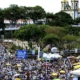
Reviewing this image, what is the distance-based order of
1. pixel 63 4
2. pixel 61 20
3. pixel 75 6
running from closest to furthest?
pixel 61 20, pixel 75 6, pixel 63 4

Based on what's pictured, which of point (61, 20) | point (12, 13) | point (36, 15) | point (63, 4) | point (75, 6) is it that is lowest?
point (61, 20)

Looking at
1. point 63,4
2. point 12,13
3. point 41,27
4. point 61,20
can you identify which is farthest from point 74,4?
point 41,27

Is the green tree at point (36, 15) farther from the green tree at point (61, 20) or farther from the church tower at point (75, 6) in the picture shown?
the church tower at point (75, 6)

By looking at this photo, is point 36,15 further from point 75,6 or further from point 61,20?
point 75,6

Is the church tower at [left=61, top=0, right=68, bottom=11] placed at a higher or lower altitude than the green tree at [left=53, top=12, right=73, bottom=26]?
higher

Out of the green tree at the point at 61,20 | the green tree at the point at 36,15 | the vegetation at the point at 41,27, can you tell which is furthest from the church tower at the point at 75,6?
the green tree at the point at 36,15

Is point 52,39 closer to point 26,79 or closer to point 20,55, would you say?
point 20,55

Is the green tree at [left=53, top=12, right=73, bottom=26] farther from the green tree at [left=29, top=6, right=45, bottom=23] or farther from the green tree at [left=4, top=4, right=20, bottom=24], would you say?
the green tree at [left=4, top=4, right=20, bottom=24]

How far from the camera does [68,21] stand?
2736 inches

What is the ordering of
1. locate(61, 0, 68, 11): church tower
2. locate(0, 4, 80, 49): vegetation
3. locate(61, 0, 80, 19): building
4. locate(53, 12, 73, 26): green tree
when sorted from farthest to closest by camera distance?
locate(61, 0, 68, 11): church tower → locate(61, 0, 80, 19): building → locate(53, 12, 73, 26): green tree → locate(0, 4, 80, 49): vegetation

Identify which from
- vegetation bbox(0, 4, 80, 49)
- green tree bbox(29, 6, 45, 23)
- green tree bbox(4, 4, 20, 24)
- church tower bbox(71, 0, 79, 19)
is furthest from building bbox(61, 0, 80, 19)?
green tree bbox(4, 4, 20, 24)

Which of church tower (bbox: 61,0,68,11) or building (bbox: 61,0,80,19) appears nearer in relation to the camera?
building (bbox: 61,0,80,19)

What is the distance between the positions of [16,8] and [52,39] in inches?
1165

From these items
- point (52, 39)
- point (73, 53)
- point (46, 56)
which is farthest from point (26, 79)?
point (52, 39)
